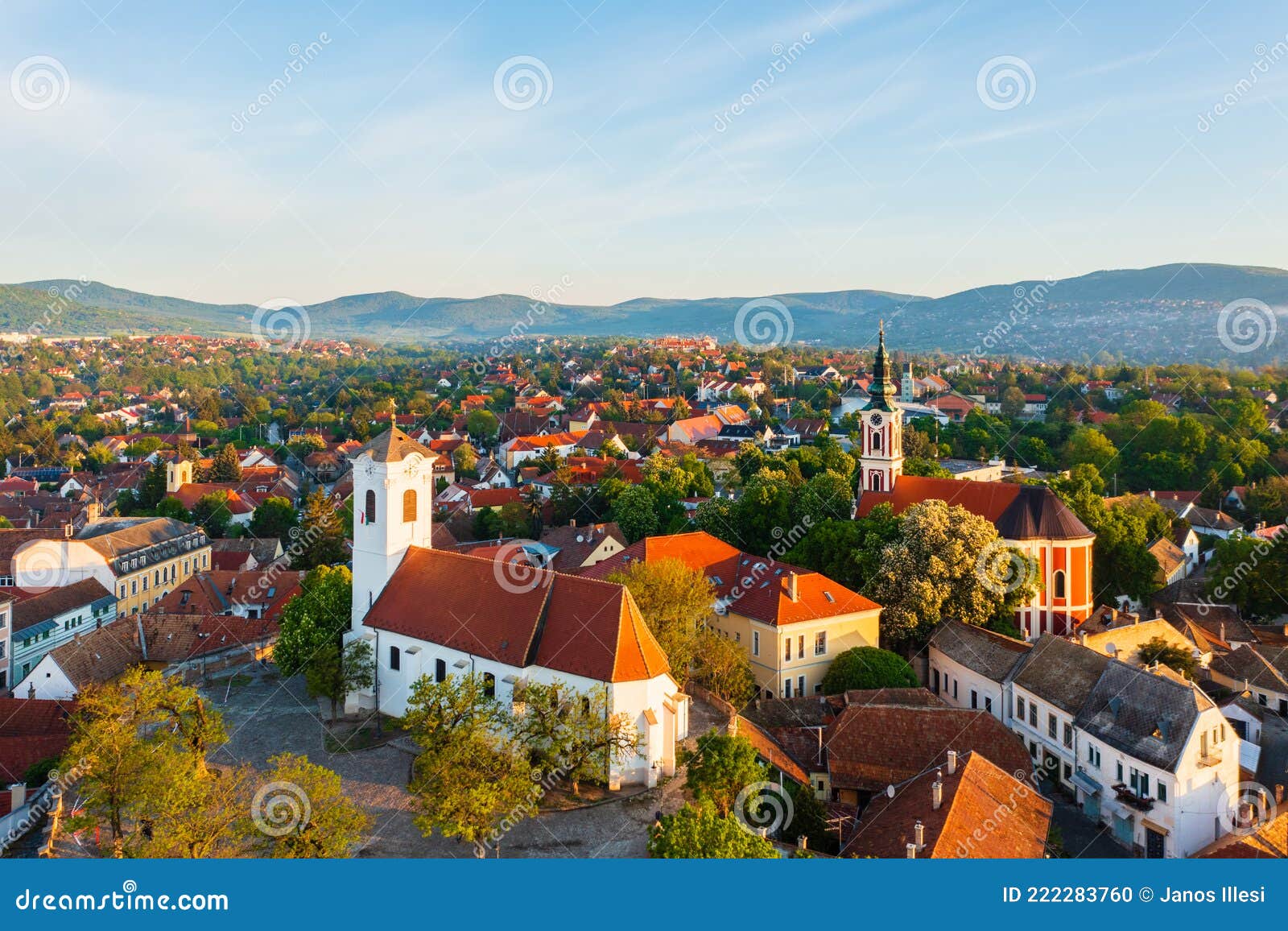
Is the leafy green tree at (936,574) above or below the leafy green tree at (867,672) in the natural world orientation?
above

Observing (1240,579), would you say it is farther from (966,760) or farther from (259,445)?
(259,445)

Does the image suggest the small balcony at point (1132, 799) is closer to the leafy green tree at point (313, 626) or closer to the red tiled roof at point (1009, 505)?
the red tiled roof at point (1009, 505)

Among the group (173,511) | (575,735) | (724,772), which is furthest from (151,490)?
(724,772)

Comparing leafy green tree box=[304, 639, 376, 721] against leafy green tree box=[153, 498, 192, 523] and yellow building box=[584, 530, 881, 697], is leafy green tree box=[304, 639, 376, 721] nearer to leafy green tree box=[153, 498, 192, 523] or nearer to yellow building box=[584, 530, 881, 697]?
yellow building box=[584, 530, 881, 697]

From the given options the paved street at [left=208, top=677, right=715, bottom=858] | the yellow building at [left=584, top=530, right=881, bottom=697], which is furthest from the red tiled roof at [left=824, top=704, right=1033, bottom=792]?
the yellow building at [left=584, top=530, right=881, bottom=697]

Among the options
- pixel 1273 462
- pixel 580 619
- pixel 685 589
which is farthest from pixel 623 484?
pixel 1273 462

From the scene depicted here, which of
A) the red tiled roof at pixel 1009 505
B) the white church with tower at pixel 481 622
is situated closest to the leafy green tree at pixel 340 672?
the white church with tower at pixel 481 622
